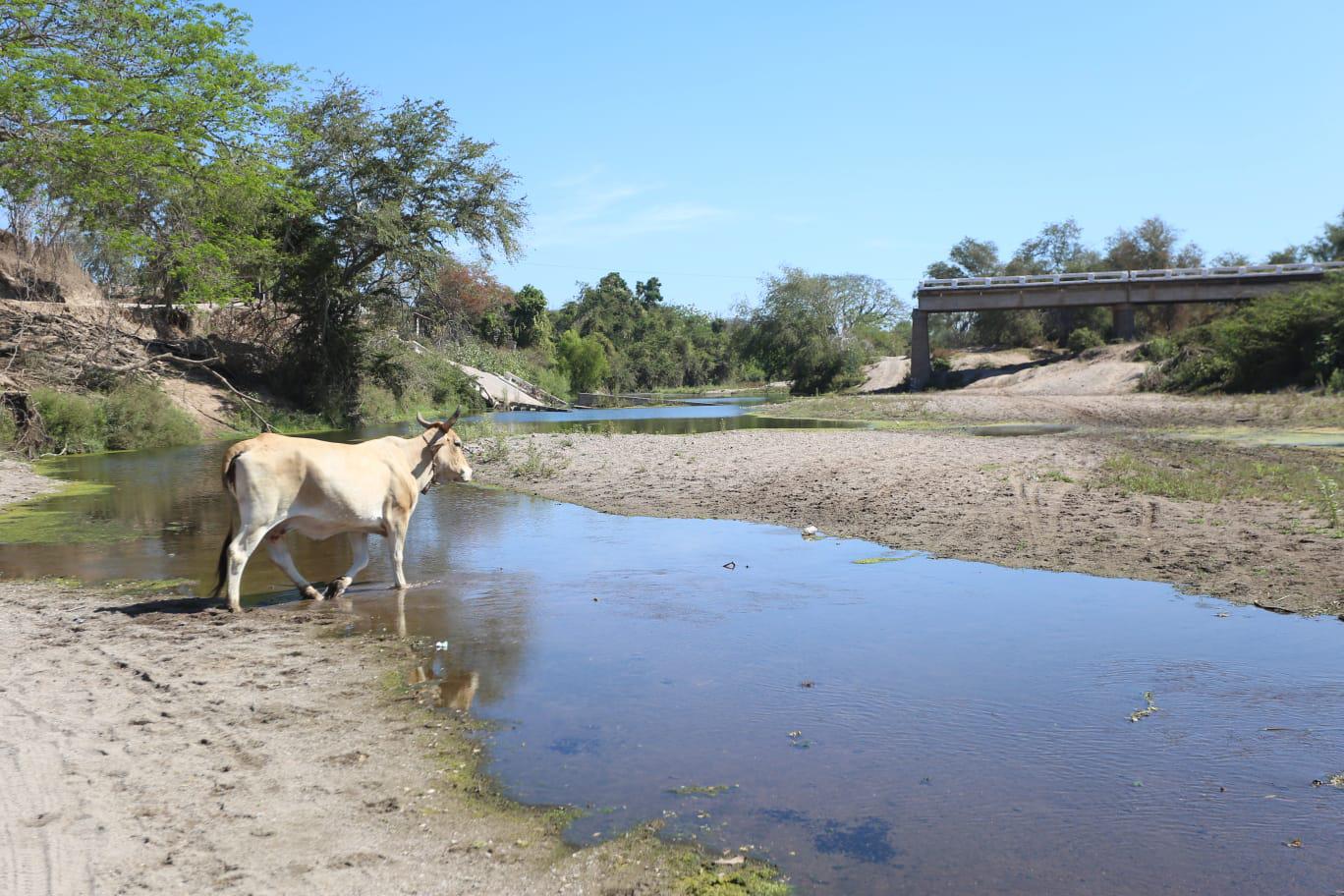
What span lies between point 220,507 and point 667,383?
8516 centimetres

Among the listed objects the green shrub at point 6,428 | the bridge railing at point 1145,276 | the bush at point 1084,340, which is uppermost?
the bridge railing at point 1145,276

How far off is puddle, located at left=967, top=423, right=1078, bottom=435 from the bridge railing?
25.8 m

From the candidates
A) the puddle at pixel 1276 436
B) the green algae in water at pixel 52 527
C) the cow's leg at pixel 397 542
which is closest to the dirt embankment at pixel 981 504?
the puddle at pixel 1276 436

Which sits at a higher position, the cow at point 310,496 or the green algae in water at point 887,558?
the cow at point 310,496

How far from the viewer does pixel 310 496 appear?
32.2 ft

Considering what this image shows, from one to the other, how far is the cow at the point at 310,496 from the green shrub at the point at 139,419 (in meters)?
21.9

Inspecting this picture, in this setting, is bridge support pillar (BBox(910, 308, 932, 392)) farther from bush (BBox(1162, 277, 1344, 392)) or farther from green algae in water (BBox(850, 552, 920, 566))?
green algae in water (BBox(850, 552, 920, 566))

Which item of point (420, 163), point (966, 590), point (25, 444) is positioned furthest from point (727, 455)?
point (420, 163)

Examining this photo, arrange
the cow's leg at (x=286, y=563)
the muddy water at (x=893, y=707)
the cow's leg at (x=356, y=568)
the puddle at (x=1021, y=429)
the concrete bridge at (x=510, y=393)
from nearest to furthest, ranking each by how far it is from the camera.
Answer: the muddy water at (x=893, y=707) < the cow's leg at (x=286, y=563) < the cow's leg at (x=356, y=568) < the puddle at (x=1021, y=429) < the concrete bridge at (x=510, y=393)

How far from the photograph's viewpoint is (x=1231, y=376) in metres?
39.4

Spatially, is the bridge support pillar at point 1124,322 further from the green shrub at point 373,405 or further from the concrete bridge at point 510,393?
the green shrub at point 373,405

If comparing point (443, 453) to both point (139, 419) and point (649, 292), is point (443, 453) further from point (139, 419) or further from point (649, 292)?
point (649, 292)

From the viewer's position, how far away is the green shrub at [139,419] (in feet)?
96.7

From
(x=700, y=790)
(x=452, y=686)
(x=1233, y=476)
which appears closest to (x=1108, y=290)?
(x=1233, y=476)
